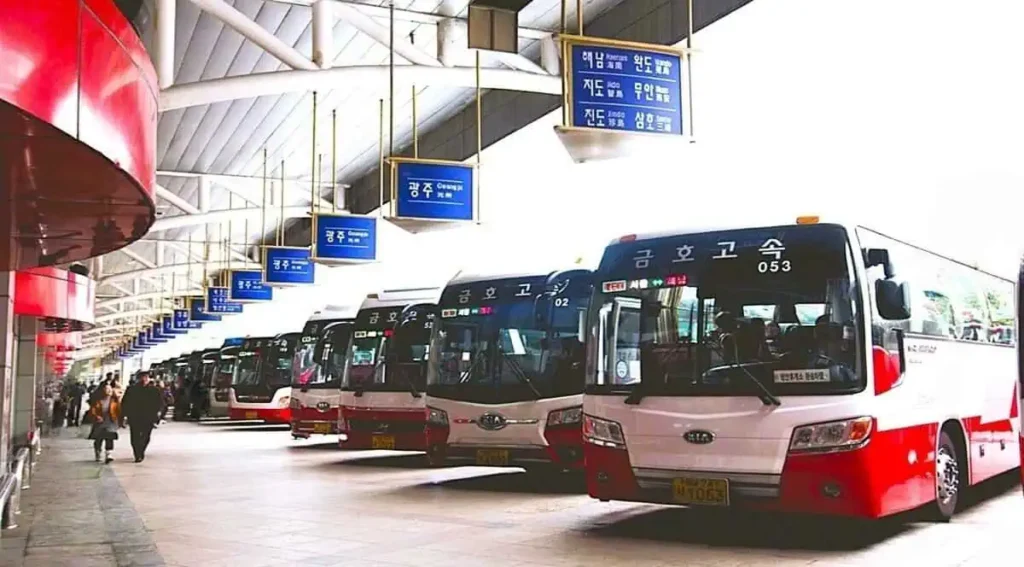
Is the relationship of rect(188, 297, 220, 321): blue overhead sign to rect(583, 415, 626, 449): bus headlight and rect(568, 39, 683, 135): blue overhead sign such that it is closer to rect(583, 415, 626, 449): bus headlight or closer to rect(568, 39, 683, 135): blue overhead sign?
rect(568, 39, 683, 135): blue overhead sign

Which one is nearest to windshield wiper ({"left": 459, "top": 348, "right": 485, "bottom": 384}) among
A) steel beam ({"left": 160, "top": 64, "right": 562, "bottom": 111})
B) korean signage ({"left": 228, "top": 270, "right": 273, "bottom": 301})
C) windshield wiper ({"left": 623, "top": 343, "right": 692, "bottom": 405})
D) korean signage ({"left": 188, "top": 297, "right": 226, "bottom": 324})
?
windshield wiper ({"left": 623, "top": 343, "right": 692, "bottom": 405})

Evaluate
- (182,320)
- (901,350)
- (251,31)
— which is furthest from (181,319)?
(901,350)

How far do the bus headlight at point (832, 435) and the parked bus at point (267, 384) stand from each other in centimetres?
1997

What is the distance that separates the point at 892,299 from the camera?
24.2ft


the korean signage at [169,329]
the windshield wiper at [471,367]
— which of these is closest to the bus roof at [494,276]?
the windshield wiper at [471,367]

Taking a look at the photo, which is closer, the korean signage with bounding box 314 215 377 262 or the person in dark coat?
the person in dark coat

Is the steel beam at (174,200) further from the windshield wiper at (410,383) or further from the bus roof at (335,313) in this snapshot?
the windshield wiper at (410,383)

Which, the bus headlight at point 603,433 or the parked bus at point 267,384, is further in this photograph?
the parked bus at point 267,384

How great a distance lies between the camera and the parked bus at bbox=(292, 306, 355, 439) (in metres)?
18.3

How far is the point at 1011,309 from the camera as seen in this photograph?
11984 mm

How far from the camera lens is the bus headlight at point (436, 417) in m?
11.5

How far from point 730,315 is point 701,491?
4.23 ft

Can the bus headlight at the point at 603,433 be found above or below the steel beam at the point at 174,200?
below

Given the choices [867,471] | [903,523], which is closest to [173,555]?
[867,471]
